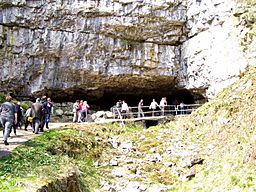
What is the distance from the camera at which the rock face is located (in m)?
22.0

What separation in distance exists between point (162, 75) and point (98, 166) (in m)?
12.9

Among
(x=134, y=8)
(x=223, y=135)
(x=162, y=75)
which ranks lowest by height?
(x=223, y=135)

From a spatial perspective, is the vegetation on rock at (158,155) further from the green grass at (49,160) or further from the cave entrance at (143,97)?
the cave entrance at (143,97)

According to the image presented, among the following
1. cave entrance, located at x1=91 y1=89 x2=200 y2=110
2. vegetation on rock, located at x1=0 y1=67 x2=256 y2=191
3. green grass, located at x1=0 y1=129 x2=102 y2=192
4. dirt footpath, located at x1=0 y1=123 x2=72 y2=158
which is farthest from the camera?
cave entrance, located at x1=91 y1=89 x2=200 y2=110

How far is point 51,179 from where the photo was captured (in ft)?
28.3

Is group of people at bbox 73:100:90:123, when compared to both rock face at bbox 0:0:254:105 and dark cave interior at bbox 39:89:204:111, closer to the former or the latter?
rock face at bbox 0:0:254:105

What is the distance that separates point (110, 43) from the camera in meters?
23.6

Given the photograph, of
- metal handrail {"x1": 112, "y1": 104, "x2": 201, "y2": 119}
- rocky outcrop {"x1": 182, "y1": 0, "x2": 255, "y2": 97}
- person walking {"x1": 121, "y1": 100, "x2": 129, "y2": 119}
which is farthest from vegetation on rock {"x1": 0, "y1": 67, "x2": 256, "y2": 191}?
person walking {"x1": 121, "y1": 100, "x2": 129, "y2": 119}

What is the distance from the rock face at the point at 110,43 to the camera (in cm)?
2205

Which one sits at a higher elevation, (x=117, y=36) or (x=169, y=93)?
(x=117, y=36)

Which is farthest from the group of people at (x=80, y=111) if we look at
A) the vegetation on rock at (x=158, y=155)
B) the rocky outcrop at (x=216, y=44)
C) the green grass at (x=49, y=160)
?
the rocky outcrop at (x=216, y=44)

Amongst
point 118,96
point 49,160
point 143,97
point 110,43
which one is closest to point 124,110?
point 110,43

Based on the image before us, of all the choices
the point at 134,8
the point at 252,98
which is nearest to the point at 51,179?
the point at 252,98

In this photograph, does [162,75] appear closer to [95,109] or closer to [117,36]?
[117,36]
